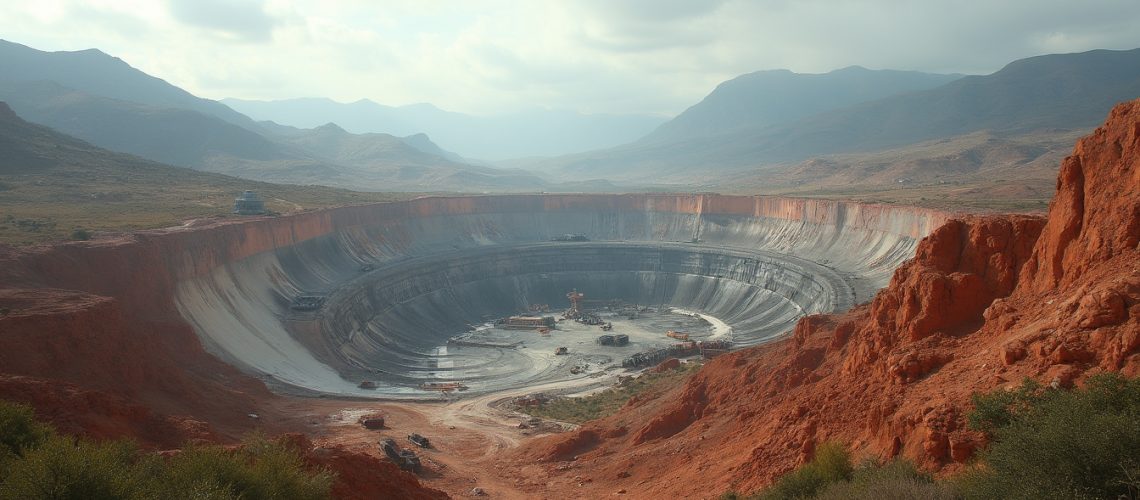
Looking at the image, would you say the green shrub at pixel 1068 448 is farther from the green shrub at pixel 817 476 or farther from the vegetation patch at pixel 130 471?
the vegetation patch at pixel 130 471

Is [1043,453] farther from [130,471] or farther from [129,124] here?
[129,124]

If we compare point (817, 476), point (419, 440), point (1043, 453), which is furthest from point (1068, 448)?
point (419, 440)

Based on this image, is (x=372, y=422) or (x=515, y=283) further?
(x=515, y=283)

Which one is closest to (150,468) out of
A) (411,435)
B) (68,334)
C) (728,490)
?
(728,490)

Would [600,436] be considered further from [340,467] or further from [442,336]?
[442,336]

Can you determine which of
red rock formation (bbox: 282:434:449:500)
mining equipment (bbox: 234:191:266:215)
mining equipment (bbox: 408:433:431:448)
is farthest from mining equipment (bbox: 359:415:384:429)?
mining equipment (bbox: 234:191:266:215)
